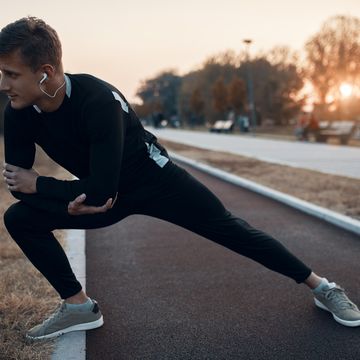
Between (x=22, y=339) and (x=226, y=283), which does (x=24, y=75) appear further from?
(x=226, y=283)

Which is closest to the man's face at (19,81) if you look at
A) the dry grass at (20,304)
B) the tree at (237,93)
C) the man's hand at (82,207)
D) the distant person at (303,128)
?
the man's hand at (82,207)

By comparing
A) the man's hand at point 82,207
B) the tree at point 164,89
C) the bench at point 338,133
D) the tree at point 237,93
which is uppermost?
the tree at point 164,89

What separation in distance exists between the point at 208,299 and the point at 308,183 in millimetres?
5702

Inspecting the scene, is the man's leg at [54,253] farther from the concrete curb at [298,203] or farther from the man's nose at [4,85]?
the concrete curb at [298,203]

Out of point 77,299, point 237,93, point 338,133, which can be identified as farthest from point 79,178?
point 237,93

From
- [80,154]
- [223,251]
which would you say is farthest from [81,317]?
[223,251]

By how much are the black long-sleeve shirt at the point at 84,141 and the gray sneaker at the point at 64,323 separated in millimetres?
705

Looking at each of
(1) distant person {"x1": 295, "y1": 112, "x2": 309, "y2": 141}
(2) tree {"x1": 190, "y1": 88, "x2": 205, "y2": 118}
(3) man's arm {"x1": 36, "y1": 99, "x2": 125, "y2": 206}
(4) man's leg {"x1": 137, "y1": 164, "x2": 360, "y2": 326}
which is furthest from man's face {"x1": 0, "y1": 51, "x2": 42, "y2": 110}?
(2) tree {"x1": 190, "y1": 88, "x2": 205, "y2": 118}

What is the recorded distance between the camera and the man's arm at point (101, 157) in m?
2.25

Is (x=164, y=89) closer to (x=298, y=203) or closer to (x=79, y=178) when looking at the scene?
(x=298, y=203)

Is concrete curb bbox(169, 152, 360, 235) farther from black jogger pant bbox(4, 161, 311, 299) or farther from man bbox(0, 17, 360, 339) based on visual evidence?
black jogger pant bbox(4, 161, 311, 299)

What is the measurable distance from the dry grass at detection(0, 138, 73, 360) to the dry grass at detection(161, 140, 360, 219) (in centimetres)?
382

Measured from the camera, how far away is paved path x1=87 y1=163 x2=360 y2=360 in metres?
2.66

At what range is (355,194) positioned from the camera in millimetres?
7289
